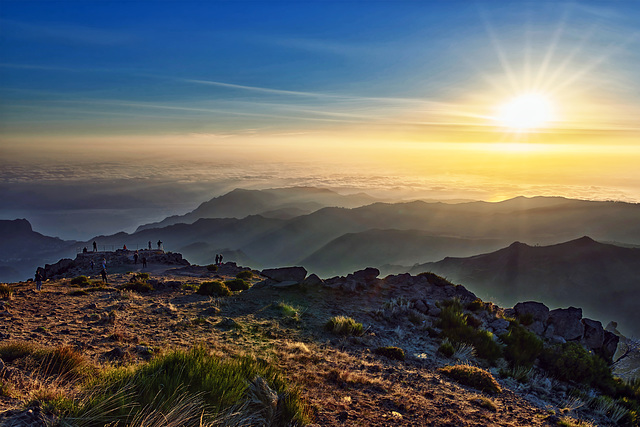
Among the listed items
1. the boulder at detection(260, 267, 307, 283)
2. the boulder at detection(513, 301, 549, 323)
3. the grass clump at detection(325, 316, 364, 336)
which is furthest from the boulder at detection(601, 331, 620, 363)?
the boulder at detection(260, 267, 307, 283)

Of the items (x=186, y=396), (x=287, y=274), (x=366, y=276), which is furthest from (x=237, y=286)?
(x=186, y=396)

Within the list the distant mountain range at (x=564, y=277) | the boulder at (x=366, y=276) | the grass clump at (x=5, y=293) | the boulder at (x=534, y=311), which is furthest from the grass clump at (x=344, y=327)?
the distant mountain range at (x=564, y=277)

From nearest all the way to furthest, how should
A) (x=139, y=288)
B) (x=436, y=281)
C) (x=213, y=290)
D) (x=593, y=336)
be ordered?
(x=593, y=336) → (x=213, y=290) → (x=139, y=288) → (x=436, y=281)

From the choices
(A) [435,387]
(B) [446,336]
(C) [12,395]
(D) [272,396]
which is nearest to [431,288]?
(B) [446,336]

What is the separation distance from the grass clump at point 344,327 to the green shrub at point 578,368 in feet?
26.9

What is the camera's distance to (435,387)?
9.59 metres

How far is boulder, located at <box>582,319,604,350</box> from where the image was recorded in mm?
19027

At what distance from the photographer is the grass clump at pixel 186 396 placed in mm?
4465

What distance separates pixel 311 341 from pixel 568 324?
14.3 m

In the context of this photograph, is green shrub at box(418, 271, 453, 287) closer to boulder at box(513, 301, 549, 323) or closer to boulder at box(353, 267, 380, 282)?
boulder at box(353, 267, 380, 282)

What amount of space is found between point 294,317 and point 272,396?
9.29 meters

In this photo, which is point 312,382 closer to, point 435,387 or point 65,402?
point 435,387

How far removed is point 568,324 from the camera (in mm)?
19016

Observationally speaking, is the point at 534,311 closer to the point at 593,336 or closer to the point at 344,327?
the point at 593,336
